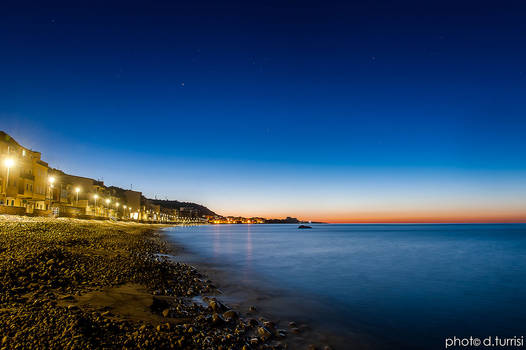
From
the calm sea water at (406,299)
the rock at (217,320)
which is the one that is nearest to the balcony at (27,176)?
the calm sea water at (406,299)

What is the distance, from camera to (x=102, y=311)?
24.6 feet

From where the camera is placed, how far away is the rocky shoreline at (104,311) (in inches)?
229

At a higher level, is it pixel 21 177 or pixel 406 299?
pixel 21 177

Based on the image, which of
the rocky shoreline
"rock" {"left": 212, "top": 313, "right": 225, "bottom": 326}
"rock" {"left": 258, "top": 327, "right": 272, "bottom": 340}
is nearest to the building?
the rocky shoreline

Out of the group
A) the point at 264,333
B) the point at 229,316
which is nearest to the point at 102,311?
the point at 229,316

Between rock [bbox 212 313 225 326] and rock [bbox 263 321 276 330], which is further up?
rock [bbox 212 313 225 326]

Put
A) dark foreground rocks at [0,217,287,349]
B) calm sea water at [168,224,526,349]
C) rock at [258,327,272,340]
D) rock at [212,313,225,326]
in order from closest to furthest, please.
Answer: dark foreground rocks at [0,217,287,349] → rock at [258,327,272,340] → rock at [212,313,225,326] → calm sea water at [168,224,526,349]

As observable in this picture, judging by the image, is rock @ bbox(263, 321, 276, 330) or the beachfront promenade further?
the beachfront promenade

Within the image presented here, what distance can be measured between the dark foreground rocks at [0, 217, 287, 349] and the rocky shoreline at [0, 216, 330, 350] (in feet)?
0.06

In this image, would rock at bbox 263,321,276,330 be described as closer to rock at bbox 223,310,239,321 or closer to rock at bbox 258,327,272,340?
rock at bbox 258,327,272,340

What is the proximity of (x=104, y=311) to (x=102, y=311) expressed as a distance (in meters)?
0.05

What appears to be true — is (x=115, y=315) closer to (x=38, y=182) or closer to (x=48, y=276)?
(x=48, y=276)

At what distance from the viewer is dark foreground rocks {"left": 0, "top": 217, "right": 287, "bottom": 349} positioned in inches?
228

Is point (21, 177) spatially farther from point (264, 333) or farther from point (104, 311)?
point (264, 333)
